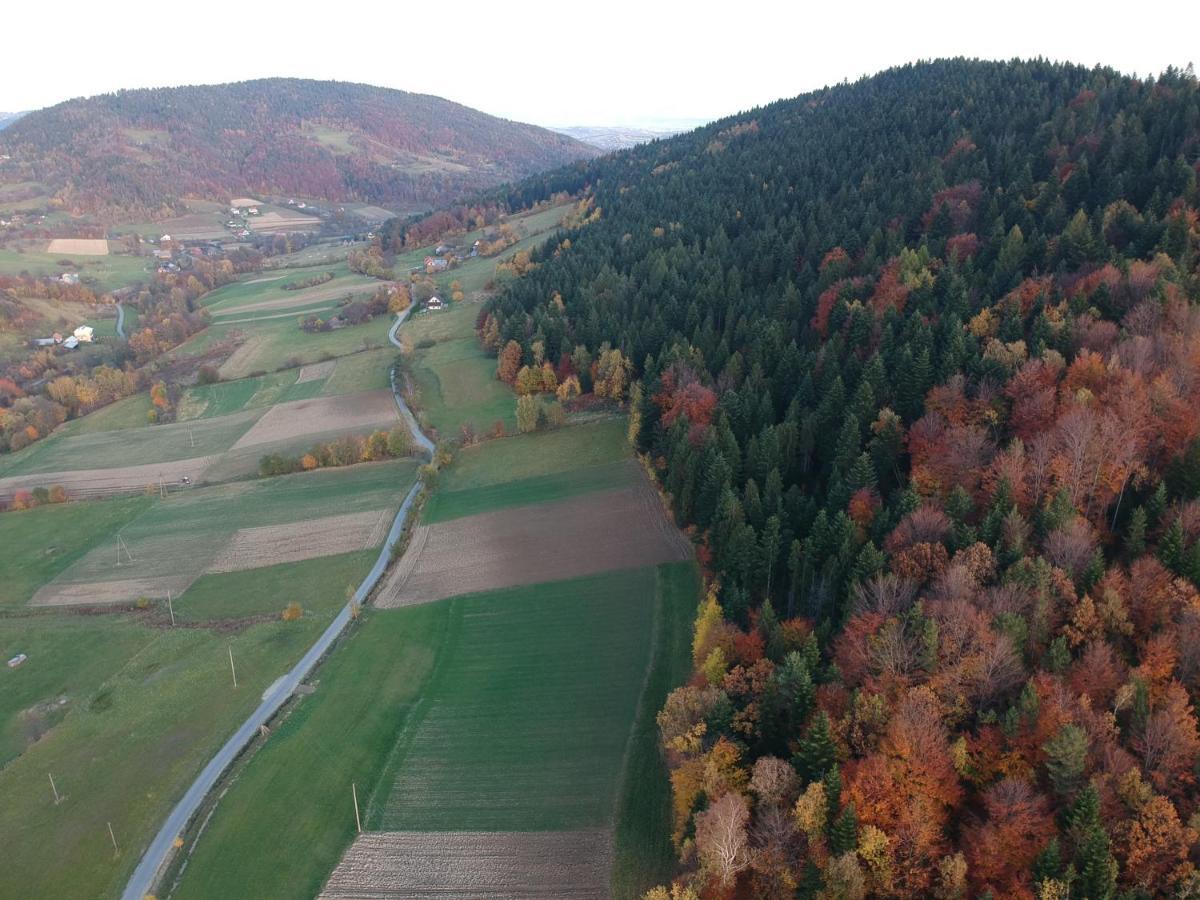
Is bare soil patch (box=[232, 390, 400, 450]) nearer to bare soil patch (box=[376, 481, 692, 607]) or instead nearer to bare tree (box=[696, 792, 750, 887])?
bare soil patch (box=[376, 481, 692, 607])

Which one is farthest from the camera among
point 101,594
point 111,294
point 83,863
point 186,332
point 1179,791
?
point 111,294

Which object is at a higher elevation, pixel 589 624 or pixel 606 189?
pixel 606 189

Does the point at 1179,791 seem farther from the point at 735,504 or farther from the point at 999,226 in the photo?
the point at 999,226

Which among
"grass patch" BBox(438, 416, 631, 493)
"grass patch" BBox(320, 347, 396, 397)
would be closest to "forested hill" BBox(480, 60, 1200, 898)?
"grass patch" BBox(438, 416, 631, 493)

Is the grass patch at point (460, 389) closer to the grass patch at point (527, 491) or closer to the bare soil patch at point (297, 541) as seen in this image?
the grass patch at point (527, 491)

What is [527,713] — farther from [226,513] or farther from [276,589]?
[226,513]

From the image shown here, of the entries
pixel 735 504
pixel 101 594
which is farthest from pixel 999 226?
pixel 101 594

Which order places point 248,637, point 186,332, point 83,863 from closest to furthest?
point 83,863 < point 248,637 < point 186,332
